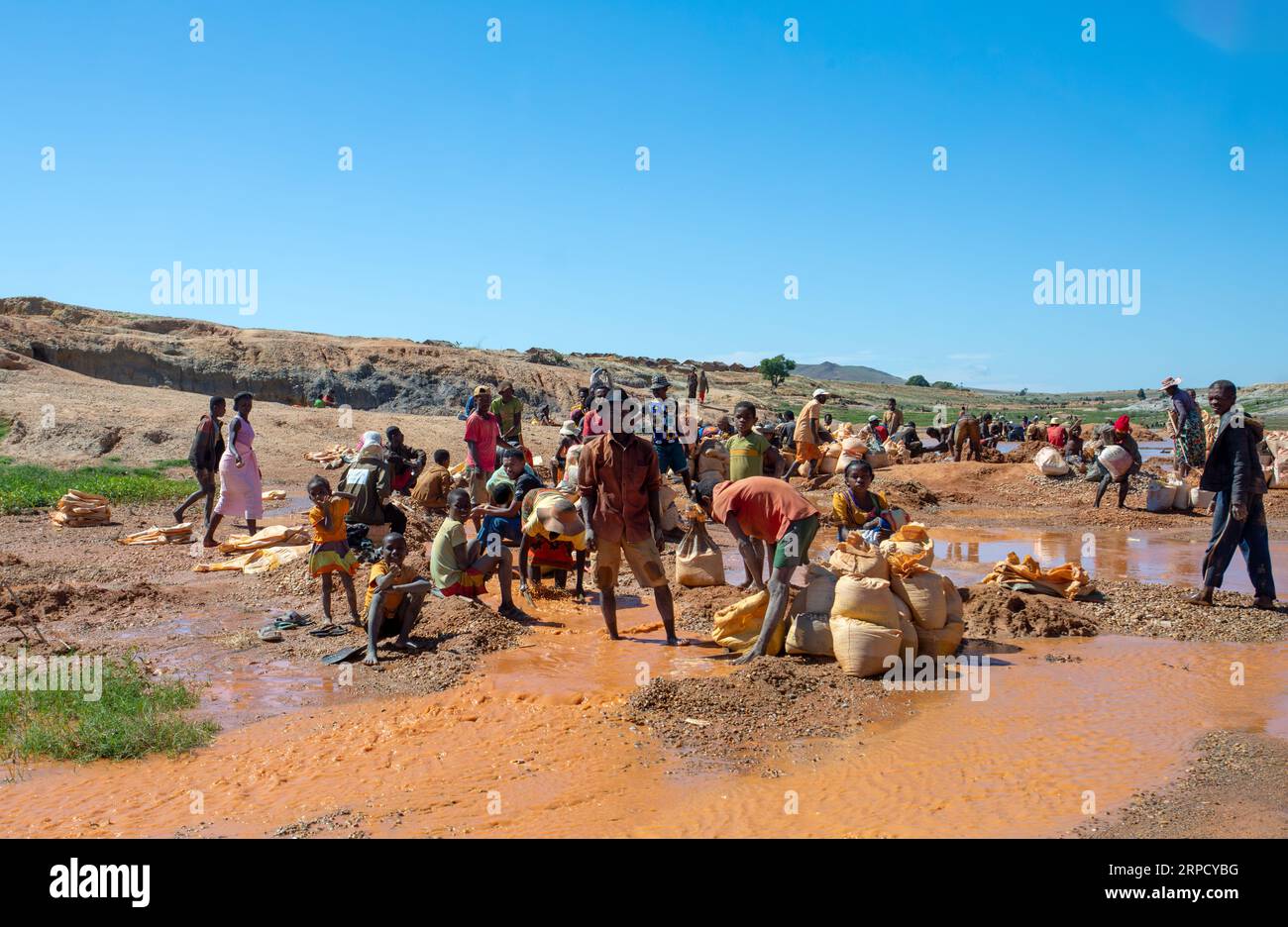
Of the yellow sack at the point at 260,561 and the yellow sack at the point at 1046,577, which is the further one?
the yellow sack at the point at 260,561

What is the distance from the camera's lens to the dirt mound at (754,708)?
16.0 feet

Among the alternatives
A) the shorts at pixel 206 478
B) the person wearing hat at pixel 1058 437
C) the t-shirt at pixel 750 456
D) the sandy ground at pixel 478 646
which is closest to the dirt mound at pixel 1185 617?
the sandy ground at pixel 478 646

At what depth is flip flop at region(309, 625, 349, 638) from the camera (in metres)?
7.00

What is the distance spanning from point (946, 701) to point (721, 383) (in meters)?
49.6

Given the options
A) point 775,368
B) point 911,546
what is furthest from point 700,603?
point 775,368

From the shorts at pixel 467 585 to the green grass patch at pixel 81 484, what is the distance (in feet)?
27.1

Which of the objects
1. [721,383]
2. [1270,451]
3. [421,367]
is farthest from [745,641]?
[721,383]

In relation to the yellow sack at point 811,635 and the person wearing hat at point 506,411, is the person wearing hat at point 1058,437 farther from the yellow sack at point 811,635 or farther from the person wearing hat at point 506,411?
the yellow sack at point 811,635

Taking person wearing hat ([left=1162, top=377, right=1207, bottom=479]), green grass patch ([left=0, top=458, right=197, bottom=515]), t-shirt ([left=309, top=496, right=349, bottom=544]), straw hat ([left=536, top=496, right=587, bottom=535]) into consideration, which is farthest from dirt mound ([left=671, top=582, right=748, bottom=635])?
green grass patch ([left=0, top=458, right=197, bottom=515])

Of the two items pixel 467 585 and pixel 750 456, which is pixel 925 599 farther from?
pixel 467 585

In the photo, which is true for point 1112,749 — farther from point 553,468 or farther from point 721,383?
point 721,383

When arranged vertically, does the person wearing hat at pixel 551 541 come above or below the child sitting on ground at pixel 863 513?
below

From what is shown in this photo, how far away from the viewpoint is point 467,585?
23.6 feet
